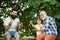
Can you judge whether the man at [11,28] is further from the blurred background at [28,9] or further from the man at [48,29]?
the blurred background at [28,9]

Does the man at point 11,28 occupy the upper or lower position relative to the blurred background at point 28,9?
lower

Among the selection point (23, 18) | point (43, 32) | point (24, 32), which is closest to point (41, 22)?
point (43, 32)

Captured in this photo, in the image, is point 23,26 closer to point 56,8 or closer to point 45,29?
point 56,8

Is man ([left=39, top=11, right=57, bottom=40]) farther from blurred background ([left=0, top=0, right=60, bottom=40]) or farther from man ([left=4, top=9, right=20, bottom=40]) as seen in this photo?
blurred background ([left=0, top=0, right=60, bottom=40])

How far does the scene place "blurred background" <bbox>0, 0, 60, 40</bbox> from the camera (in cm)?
912

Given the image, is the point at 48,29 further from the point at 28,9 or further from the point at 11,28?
the point at 28,9

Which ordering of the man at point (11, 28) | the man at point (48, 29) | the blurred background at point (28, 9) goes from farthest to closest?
1. the blurred background at point (28, 9)
2. the man at point (11, 28)
3. the man at point (48, 29)

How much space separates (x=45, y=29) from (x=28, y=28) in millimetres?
5181

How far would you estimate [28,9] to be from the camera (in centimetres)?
1109

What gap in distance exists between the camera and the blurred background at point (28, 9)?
29.9 feet

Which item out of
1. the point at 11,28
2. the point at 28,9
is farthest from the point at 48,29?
the point at 28,9

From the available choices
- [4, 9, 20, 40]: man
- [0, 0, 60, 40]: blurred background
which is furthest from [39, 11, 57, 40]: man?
[0, 0, 60, 40]: blurred background

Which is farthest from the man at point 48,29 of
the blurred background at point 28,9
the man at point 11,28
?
the blurred background at point 28,9

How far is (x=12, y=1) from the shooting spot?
11516 millimetres
